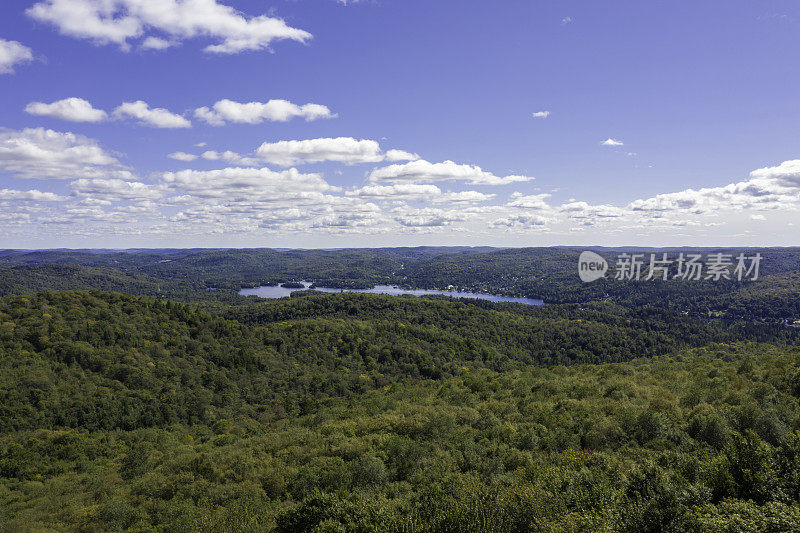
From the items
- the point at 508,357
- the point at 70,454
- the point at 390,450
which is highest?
the point at 390,450

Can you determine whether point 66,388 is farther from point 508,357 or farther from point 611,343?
point 611,343

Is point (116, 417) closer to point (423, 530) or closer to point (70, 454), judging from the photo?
point (70, 454)

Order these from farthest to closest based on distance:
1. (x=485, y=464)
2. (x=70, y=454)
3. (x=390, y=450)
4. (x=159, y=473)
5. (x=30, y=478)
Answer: (x=70, y=454)
(x=30, y=478)
(x=159, y=473)
(x=390, y=450)
(x=485, y=464)

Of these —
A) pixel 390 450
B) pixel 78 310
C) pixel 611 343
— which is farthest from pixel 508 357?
pixel 78 310

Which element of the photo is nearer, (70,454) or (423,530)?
(423,530)

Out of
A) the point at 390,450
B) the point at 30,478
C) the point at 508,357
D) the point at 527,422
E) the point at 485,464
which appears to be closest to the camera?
the point at 485,464

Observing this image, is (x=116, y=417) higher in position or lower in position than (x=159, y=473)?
lower

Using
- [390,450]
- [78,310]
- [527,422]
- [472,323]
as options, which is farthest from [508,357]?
[78,310]

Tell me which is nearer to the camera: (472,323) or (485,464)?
(485,464)

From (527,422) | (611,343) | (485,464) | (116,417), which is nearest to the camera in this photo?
(485,464)
